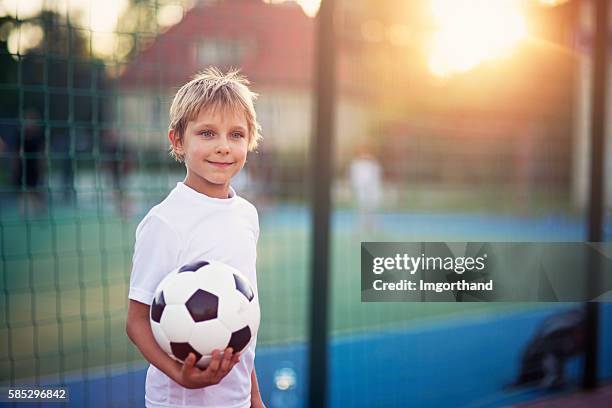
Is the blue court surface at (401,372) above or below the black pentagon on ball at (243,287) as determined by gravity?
below

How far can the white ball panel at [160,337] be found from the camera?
1.77 metres

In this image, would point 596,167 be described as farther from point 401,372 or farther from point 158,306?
point 158,306

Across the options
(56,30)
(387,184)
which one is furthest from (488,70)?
(56,30)

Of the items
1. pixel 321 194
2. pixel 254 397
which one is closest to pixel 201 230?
pixel 254 397

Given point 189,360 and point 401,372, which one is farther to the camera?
point 401,372

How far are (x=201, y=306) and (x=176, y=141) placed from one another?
0.51 m

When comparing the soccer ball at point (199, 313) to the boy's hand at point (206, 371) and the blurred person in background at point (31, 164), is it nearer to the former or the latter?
the boy's hand at point (206, 371)

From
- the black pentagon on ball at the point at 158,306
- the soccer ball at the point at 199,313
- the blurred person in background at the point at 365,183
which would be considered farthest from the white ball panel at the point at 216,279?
the blurred person in background at the point at 365,183

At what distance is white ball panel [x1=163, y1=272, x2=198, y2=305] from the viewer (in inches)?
69.2

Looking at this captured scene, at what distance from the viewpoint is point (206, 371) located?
1755 mm

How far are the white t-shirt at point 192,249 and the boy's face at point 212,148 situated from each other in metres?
0.05

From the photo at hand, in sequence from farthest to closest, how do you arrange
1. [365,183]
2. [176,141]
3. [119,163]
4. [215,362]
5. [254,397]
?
1. [365,183]
2. [119,163]
3. [254,397]
4. [176,141]
5. [215,362]

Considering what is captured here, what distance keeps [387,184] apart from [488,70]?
4533 millimetres

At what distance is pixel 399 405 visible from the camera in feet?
12.1
